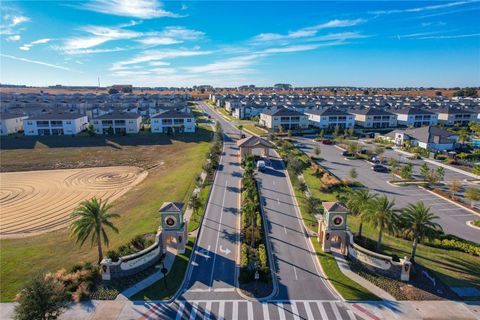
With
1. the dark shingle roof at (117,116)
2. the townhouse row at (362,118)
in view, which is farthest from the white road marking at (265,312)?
the dark shingle roof at (117,116)

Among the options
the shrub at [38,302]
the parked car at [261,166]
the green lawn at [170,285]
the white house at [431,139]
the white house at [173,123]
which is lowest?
the green lawn at [170,285]

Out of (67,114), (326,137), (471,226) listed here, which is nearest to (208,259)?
(471,226)

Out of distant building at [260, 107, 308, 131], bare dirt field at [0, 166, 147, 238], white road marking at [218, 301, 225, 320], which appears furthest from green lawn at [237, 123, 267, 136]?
white road marking at [218, 301, 225, 320]

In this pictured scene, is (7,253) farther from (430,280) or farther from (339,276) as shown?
(430,280)

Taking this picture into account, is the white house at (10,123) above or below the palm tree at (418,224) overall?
above

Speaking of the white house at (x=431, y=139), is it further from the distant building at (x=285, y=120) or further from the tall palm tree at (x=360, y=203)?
the tall palm tree at (x=360, y=203)

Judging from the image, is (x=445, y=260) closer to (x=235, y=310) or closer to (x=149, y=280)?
(x=235, y=310)

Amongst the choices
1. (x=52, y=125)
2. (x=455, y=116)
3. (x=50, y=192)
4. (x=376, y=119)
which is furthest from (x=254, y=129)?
(x=455, y=116)
